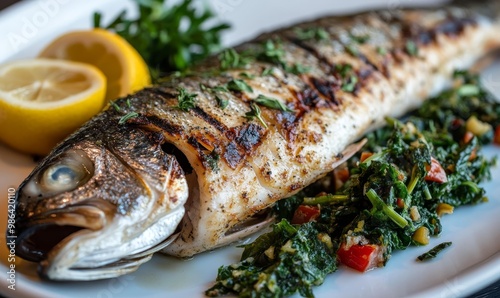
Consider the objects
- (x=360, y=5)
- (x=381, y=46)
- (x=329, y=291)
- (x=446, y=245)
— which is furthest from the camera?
(x=360, y=5)

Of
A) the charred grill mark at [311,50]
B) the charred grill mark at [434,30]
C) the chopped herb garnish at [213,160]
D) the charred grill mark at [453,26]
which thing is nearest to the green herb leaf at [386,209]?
the chopped herb garnish at [213,160]

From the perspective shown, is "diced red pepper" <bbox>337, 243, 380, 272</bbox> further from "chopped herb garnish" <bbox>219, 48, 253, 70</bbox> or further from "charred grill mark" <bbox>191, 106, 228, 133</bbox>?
"chopped herb garnish" <bbox>219, 48, 253, 70</bbox>

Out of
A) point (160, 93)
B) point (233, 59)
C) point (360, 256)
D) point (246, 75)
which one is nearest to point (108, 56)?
point (233, 59)

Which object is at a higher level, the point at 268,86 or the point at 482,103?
A: the point at 268,86

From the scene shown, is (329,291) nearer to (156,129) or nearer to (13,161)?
(156,129)

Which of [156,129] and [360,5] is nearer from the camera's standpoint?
[156,129]

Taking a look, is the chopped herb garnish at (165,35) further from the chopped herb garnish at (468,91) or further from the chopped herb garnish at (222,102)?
the chopped herb garnish at (468,91)

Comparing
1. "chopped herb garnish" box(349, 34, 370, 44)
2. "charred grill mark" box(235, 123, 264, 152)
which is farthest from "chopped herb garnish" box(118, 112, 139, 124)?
"chopped herb garnish" box(349, 34, 370, 44)

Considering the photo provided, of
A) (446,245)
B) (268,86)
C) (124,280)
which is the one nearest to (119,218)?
(124,280)
